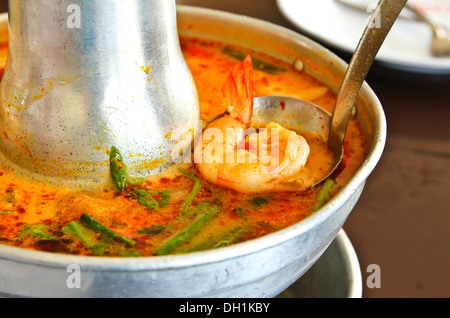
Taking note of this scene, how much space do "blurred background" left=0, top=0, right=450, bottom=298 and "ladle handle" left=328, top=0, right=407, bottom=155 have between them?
42 centimetres

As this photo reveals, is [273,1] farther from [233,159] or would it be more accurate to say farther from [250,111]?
[233,159]

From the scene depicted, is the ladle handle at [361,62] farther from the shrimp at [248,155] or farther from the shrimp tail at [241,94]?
the shrimp tail at [241,94]

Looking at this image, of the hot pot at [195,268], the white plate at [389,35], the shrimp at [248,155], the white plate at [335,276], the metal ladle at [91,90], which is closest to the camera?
the hot pot at [195,268]

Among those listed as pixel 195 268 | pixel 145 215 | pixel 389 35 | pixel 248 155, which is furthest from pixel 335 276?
pixel 389 35

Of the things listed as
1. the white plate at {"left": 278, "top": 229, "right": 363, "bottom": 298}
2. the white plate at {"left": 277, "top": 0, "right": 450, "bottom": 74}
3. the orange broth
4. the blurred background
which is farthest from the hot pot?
the white plate at {"left": 277, "top": 0, "right": 450, "bottom": 74}

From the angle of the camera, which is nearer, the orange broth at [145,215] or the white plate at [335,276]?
the orange broth at [145,215]

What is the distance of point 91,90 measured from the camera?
973mm

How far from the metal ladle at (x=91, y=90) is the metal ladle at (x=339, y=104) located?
0.87ft

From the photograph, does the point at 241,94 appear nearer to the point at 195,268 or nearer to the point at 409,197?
the point at 195,268

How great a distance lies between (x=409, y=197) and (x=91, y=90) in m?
0.98

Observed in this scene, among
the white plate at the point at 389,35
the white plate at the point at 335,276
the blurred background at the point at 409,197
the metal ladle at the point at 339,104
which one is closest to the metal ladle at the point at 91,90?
the metal ladle at the point at 339,104

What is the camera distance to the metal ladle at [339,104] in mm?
967

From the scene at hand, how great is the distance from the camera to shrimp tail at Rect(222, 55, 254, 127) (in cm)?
121

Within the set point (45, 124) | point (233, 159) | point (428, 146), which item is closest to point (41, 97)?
point (45, 124)
